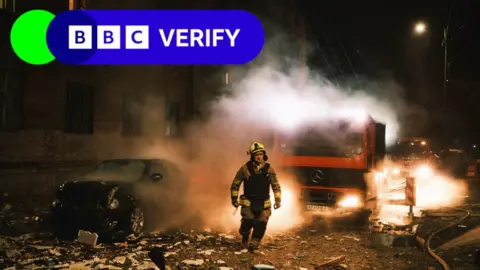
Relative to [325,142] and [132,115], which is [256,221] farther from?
[132,115]

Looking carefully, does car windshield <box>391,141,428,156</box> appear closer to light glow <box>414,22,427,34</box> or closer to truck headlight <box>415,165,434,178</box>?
truck headlight <box>415,165,434,178</box>

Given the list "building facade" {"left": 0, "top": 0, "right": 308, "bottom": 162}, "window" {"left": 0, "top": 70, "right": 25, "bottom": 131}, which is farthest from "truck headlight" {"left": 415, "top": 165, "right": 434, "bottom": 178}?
"window" {"left": 0, "top": 70, "right": 25, "bottom": 131}

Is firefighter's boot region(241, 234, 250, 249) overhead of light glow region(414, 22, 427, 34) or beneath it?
beneath

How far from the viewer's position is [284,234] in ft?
29.5

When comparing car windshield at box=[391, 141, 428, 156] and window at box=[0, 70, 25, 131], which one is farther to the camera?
car windshield at box=[391, 141, 428, 156]

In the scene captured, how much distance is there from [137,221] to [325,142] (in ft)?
16.5

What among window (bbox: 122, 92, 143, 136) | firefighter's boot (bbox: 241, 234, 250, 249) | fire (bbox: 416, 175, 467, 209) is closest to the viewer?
firefighter's boot (bbox: 241, 234, 250, 249)

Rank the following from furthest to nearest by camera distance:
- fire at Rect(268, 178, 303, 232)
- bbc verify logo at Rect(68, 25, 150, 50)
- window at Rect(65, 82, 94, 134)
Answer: window at Rect(65, 82, 94, 134)
fire at Rect(268, 178, 303, 232)
bbc verify logo at Rect(68, 25, 150, 50)

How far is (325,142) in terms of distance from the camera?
11000mm

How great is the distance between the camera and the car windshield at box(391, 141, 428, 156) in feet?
73.1

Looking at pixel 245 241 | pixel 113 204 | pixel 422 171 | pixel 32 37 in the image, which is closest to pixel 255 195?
pixel 245 241

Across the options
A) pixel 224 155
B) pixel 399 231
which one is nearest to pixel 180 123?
pixel 224 155

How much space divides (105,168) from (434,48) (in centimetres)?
3688

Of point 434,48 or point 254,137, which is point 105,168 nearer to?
point 254,137
